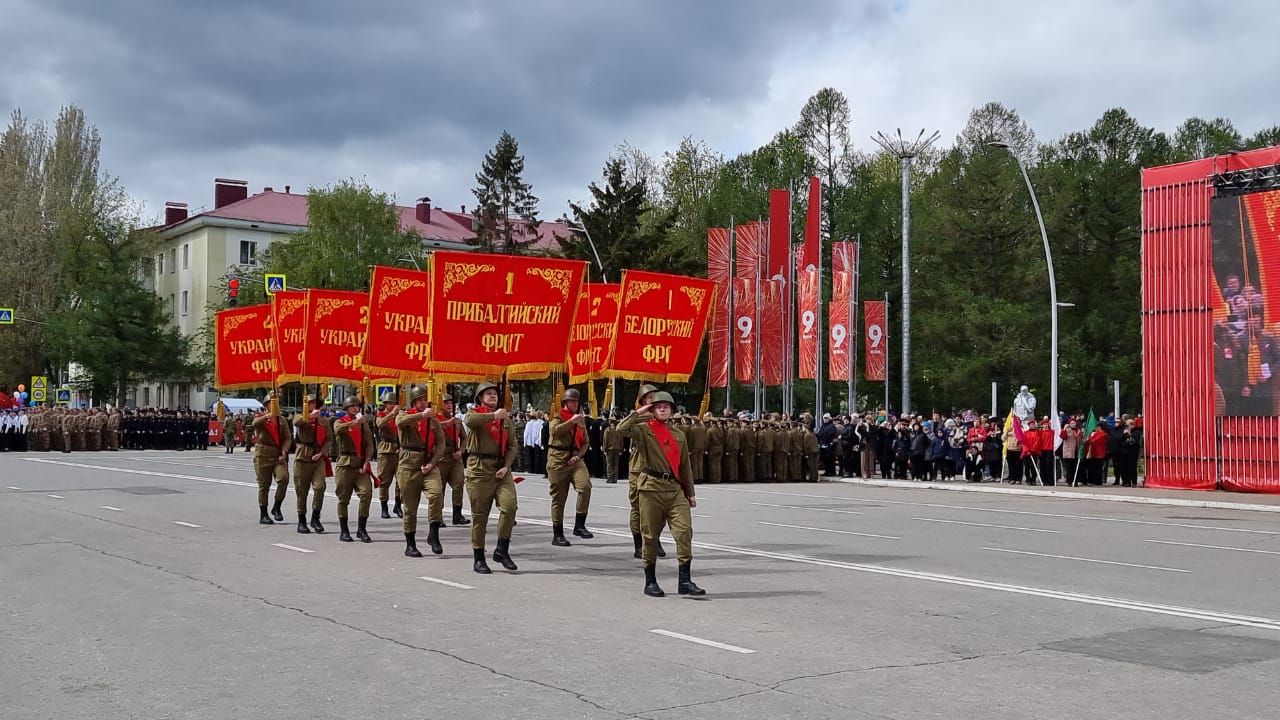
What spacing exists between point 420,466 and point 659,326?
351 inches

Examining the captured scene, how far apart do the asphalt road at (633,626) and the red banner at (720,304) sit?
19.8 meters

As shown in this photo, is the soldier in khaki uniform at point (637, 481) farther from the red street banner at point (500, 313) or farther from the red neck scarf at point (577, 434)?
the red street banner at point (500, 313)

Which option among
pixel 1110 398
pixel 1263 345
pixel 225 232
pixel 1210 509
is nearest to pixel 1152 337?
pixel 1263 345

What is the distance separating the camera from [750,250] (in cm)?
3625

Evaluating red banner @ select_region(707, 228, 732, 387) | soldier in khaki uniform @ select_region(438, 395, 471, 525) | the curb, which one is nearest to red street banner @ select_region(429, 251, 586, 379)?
soldier in khaki uniform @ select_region(438, 395, 471, 525)

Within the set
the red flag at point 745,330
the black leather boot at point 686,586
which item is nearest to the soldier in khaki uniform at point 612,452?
the red flag at point 745,330

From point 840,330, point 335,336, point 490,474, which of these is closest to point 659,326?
point 335,336

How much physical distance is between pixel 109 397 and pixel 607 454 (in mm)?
46721

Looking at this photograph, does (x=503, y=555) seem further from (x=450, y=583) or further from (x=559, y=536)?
(x=559, y=536)

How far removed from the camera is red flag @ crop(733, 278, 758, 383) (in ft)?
117

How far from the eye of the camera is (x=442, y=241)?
86.2 m

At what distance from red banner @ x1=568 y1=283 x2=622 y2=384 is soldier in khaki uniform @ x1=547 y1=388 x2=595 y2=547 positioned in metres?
7.26

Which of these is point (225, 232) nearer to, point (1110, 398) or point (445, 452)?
point (1110, 398)

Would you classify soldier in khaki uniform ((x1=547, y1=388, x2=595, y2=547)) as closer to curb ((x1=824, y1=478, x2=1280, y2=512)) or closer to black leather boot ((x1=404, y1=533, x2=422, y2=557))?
black leather boot ((x1=404, y1=533, x2=422, y2=557))
